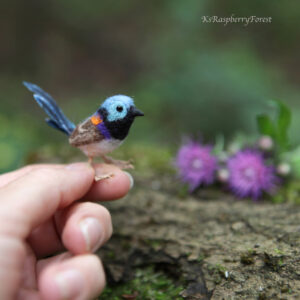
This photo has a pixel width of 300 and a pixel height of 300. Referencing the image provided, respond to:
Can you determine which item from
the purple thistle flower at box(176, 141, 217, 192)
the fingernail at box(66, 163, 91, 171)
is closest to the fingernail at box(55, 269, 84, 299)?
the fingernail at box(66, 163, 91, 171)

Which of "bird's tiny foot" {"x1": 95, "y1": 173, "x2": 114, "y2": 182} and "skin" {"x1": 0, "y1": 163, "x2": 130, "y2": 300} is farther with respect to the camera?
"bird's tiny foot" {"x1": 95, "y1": 173, "x2": 114, "y2": 182}

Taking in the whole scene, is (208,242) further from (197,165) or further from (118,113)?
(118,113)

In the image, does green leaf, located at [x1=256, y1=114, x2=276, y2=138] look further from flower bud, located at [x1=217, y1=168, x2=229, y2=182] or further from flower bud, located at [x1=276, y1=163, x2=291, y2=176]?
flower bud, located at [x1=217, y1=168, x2=229, y2=182]

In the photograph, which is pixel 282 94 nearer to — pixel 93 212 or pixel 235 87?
pixel 235 87

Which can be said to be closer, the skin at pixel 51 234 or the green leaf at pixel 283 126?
the skin at pixel 51 234

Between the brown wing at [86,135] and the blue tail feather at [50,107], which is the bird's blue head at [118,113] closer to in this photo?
the brown wing at [86,135]

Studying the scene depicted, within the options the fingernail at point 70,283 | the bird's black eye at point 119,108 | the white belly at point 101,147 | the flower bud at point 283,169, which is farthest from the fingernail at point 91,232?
the flower bud at point 283,169
